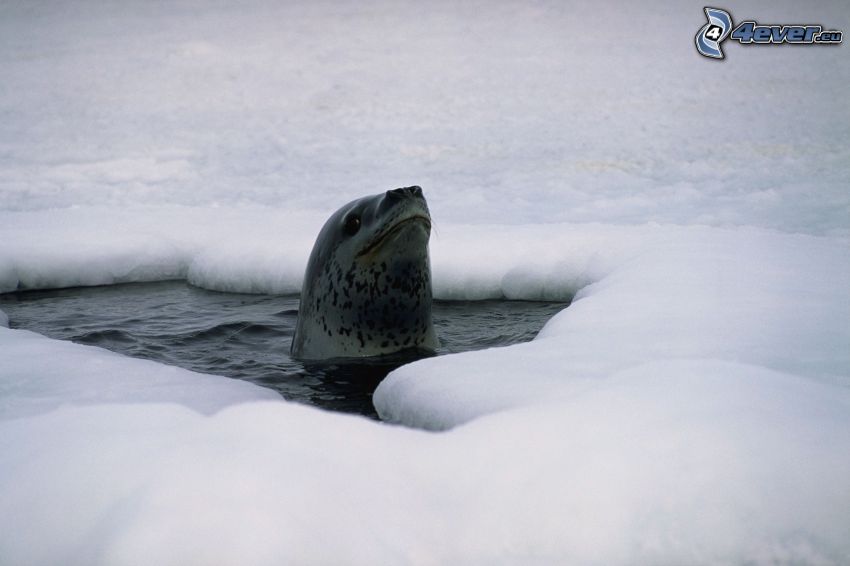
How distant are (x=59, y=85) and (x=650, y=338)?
400 inches

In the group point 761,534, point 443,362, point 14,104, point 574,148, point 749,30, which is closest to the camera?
point 761,534

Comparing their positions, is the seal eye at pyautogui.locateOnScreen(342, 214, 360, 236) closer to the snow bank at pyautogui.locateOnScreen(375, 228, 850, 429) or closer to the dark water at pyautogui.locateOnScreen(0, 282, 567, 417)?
the dark water at pyautogui.locateOnScreen(0, 282, 567, 417)

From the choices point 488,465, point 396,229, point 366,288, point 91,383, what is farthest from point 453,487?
point 366,288

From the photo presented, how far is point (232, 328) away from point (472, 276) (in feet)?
3.88

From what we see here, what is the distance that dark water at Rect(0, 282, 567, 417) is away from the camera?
11.2 ft

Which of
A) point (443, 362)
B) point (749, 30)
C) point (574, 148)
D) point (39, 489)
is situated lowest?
point (39, 489)

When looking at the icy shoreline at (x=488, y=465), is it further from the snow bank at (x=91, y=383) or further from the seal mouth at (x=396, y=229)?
the seal mouth at (x=396, y=229)

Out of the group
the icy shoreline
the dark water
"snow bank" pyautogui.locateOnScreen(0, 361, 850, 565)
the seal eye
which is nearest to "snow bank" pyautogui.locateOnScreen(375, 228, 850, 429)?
the icy shoreline

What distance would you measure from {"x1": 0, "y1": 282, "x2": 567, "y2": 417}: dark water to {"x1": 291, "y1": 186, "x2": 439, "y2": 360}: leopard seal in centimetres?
11

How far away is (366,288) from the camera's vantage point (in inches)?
139

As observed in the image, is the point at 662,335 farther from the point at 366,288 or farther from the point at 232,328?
the point at 232,328

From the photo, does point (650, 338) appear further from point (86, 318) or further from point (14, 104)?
point (14, 104)

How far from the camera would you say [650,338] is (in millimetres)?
2729

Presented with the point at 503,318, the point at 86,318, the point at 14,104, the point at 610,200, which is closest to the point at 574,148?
the point at 610,200
